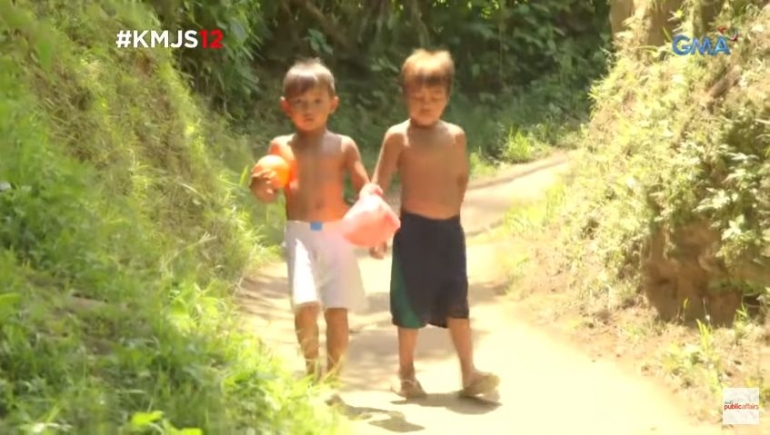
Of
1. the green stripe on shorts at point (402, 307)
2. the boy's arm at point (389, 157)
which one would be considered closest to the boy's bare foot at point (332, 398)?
the green stripe on shorts at point (402, 307)

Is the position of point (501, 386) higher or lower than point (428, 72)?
lower

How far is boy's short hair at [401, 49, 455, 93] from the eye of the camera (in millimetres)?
4789

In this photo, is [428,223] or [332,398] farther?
[428,223]

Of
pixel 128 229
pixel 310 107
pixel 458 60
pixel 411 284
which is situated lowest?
pixel 411 284

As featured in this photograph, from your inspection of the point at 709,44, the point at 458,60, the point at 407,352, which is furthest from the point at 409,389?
the point at 458,60

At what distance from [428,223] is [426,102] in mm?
491

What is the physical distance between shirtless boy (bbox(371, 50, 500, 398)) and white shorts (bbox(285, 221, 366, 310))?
29cm

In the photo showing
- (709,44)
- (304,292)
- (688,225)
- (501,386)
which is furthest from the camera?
(709,44)

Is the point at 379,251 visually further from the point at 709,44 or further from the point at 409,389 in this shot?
the point at 709,44

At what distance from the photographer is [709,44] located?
5844 mm

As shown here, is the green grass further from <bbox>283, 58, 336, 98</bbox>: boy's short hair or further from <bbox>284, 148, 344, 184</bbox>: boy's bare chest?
<bbox>283, 58, 336, 98</bbox>: boy's short hair

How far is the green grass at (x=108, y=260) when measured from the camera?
136 inches

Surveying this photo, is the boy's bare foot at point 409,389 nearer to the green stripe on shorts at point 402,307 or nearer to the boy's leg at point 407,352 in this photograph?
the boy's leg at point 407,352

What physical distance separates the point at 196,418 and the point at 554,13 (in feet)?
43.5
